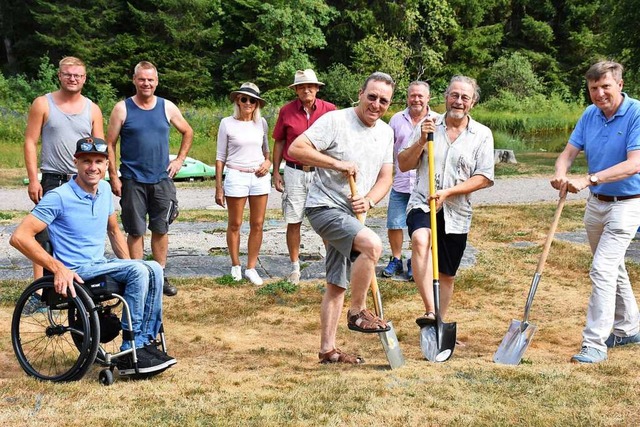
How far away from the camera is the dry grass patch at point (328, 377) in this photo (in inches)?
152

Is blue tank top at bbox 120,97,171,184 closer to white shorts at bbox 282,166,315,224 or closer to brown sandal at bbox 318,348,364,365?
white shorts at bbox 282,166,315,224

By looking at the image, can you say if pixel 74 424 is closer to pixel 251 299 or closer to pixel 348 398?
pixel 348 398

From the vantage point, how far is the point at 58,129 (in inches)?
242

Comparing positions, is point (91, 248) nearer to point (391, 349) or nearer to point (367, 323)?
point (367, 323)

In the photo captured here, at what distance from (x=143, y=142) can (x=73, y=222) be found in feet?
6.86

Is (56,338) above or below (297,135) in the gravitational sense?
below

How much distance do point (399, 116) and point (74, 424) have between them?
447 centimetres

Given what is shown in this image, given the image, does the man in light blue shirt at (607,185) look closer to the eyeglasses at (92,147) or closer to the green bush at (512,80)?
the eyeglasses at (92,147)

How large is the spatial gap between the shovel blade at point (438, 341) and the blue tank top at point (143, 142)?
9.24 feet

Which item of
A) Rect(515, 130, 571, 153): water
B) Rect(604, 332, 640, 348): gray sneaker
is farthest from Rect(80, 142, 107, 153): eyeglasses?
Rect(515, 130, 571, 153): water

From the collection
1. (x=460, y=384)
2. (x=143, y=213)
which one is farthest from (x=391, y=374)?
(x=143, y=213)

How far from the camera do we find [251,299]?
6.88 metres

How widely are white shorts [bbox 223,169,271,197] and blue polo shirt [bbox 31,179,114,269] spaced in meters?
2.49

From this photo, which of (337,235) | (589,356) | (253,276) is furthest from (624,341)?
(253,276)
